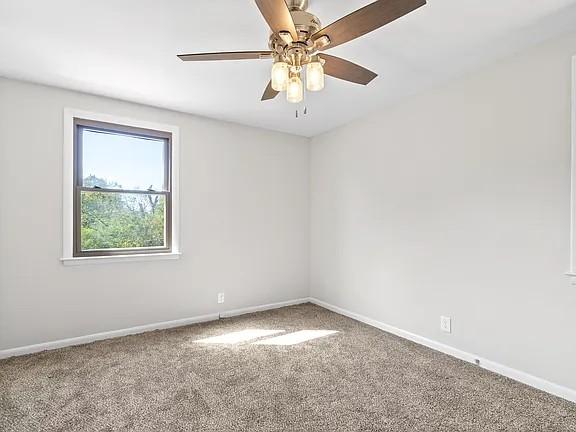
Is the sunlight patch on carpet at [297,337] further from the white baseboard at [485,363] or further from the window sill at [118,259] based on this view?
the window sill at [118,259]

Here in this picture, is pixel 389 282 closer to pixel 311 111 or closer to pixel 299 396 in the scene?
pixel 299 396

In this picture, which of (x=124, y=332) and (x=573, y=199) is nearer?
(x=573, y=199)

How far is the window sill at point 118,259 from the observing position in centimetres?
300

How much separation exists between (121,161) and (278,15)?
2.55 metres

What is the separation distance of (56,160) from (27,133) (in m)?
0.29

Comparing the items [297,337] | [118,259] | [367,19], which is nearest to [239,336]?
[297,337]

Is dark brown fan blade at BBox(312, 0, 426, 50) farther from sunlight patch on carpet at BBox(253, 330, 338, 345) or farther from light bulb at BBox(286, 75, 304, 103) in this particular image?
sunlight patch on carpet at BBox(253, 330, 338, 345)

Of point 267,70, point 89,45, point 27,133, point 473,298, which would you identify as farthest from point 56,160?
point 473,298

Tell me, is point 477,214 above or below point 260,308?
above

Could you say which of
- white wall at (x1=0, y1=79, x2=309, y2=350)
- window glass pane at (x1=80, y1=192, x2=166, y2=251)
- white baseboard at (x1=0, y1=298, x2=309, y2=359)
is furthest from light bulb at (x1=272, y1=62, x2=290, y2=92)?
white baseboard at (x1=0, y1=298, x2=309, y2=359)

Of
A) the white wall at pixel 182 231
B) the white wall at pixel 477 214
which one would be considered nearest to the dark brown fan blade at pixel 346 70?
the white wall at pixel 477 214

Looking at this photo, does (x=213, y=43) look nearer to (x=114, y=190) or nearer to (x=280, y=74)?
(x=280, y=74)

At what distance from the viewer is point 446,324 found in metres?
2.83

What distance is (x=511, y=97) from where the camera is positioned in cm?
242
